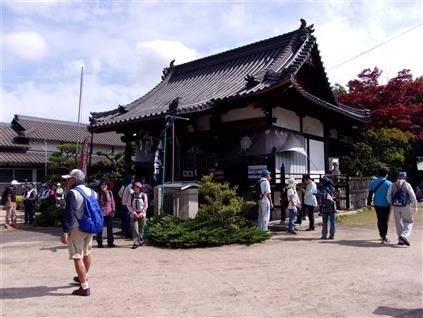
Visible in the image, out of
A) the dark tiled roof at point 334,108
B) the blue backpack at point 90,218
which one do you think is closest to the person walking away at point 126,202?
the blue backpack at point 90,218

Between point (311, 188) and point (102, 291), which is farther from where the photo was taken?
point (311, 188)

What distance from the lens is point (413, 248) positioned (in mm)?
8930

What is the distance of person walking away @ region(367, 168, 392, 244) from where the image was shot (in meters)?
9.80

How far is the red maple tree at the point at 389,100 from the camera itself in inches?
802

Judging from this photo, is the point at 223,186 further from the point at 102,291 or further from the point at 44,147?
the point at 44,147

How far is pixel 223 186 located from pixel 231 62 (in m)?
9.40

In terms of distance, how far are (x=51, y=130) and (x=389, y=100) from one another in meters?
27.2

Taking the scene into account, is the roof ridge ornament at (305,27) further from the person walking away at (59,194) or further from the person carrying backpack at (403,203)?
the person walking away at (59,194)

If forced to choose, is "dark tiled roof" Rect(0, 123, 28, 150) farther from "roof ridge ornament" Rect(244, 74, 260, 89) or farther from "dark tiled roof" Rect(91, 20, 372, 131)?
"roof ridge ornament" Rect(244, 74, 260, 89)

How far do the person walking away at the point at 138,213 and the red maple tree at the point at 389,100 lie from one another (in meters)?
14.7

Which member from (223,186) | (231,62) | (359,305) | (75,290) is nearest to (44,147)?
(231,62)

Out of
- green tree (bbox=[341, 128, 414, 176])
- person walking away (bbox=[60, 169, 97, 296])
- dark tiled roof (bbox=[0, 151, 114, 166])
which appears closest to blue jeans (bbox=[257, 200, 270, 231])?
person walking away (bbox=[60, 169, 97, 296])

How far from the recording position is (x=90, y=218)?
19.8 feet

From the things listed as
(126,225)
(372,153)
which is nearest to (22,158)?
(126,225)
